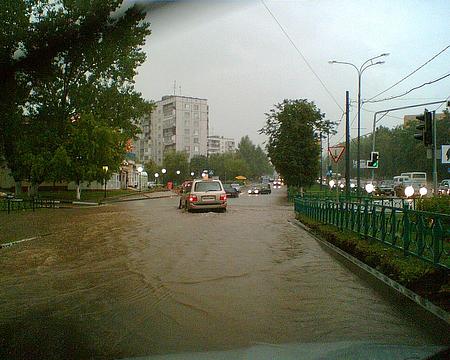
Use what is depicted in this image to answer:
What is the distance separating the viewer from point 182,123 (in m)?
123

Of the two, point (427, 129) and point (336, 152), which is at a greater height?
point (427, 129)

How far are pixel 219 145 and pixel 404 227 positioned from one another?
178 meters

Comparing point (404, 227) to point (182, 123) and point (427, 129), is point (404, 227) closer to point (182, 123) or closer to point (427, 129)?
point (427, 129)

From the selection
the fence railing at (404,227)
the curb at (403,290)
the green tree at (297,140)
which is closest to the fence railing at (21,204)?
the green tree at (297,140)

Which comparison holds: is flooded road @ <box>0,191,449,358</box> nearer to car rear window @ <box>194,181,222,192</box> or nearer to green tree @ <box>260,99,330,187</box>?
car rear window @ <box>194,181,222,192</box>

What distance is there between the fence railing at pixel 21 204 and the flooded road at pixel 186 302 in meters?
20.2

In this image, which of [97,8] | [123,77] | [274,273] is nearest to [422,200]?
[274,273]

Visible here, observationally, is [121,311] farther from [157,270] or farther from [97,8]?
[97,8]

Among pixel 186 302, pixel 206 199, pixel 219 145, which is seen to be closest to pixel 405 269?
pixel 186 302

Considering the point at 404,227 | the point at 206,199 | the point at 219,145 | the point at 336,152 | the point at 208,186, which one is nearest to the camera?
the point at 404,227

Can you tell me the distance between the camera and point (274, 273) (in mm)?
9531

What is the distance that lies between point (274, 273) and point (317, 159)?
33.8 metres

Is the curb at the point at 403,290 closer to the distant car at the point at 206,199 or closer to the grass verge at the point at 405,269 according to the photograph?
the grass verge at the point at 405,269

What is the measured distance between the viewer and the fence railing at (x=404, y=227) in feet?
23.7
